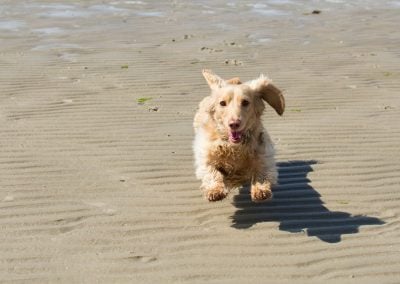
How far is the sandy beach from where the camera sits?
14.9ft

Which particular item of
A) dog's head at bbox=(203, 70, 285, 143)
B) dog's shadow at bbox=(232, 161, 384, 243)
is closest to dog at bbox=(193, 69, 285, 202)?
dog's head at bbox=(203, 70, 285, 143)

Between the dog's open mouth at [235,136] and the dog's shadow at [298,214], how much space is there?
558 millimetres

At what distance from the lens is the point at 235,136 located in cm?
532

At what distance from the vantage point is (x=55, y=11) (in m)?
14.8

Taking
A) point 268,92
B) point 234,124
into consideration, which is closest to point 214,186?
point 234,124

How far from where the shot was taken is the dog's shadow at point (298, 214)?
5.07 m

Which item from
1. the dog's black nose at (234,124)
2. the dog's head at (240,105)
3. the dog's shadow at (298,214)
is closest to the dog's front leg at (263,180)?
the dog's shadow at (298,214)

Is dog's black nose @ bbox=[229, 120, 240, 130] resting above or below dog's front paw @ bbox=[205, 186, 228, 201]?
above

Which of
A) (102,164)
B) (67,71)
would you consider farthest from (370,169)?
(67,71)

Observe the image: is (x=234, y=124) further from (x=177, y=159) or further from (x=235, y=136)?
(x=177, y=159)

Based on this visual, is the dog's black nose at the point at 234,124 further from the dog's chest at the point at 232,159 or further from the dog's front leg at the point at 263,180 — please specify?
the dog's front leg at the point at 263,180

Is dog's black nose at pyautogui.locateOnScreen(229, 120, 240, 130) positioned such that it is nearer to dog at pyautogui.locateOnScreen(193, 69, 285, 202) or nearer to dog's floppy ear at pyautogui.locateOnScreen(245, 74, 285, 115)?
dog at pyautogui.locateOnScreen(193, 69, 285, 202)

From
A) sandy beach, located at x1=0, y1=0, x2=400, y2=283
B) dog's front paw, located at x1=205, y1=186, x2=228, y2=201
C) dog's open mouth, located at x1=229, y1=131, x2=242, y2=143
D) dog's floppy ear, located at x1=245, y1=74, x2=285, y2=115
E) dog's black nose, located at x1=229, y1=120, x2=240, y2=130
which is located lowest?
sandy beach, located at x1=0, y1=0, x2=400, y2=283

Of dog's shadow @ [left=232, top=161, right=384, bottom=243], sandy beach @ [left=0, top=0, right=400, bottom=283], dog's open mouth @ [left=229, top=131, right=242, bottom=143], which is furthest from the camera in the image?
dog's open mouth @ [left=229, top=131, right=242, bottom=143]
